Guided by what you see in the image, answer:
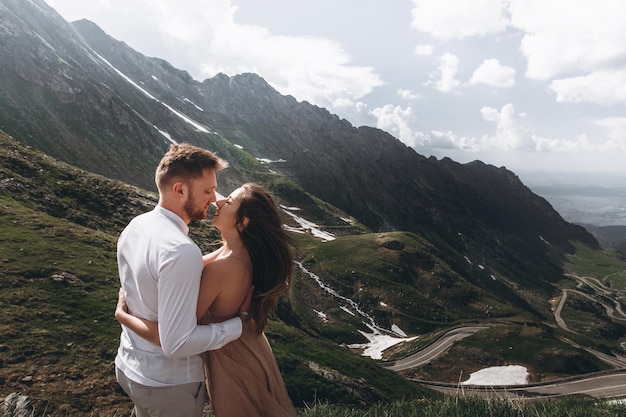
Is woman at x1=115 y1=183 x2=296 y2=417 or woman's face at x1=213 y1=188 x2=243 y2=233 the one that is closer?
woman at x1=115 y1=183 x2=296 y2=417

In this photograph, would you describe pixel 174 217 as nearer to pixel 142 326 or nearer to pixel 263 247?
pixel 263 247

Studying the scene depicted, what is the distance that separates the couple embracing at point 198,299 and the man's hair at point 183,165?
0.04 ft

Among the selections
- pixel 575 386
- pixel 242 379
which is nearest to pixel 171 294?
pixel 242 379

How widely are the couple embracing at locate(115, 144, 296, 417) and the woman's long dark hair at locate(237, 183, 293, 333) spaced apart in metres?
0.01

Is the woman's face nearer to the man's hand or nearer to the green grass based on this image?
the man's hand

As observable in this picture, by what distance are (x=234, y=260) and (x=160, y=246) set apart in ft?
3.21

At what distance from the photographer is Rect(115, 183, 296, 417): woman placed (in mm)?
5297

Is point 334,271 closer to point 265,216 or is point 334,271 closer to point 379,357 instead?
point 379,357

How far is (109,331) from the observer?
37250mm

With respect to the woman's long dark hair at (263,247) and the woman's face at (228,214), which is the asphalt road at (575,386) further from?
the woman's face at (228,214)

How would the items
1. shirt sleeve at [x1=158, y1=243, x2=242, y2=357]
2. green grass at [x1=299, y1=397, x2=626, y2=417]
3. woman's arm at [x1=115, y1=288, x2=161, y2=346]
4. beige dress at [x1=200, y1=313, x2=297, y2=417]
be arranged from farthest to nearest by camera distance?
green grass at [x1=299, y1=397, x2=626, y2=417]
beige dress at [x1=200, y1=313, x2=297, y2=417]
woman's arm at [x1=115, y1=288, x2=161, y2=346]
shirt sleeve at [x1=158, y1=243, x2=242, y2=357]


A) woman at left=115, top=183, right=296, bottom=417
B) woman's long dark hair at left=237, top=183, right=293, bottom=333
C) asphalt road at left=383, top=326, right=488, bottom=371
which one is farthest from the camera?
asphalt road at left=383, top=326, right=488, bottom=371

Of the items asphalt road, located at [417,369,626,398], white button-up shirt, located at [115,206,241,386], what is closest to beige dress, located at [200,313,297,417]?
white button-up shirt, located at [115,206,241,386]

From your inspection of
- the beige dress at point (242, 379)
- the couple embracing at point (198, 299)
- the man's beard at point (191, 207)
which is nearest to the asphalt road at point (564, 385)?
the beige dress at point (242, 379)
